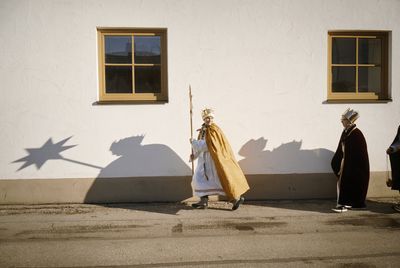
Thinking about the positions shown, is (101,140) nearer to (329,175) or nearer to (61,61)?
(61,61)

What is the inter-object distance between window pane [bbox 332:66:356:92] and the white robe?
9.60 feet

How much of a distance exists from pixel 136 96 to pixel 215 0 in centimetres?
232

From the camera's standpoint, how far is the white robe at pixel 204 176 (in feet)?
23.5

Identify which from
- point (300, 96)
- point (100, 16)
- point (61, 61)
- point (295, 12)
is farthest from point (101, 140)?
point (295, 12)

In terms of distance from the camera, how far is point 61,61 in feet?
24.4

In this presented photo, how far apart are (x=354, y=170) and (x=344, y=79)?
1.98 meters

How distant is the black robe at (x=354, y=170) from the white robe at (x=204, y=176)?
2.14 m

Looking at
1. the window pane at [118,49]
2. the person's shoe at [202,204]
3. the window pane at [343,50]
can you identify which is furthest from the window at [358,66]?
the window pane at [118,49]

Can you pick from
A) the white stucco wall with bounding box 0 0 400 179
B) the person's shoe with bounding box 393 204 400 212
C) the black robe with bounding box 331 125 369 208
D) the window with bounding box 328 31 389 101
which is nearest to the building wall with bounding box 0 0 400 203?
the white stucco wall with bounding box 0 0 400 179

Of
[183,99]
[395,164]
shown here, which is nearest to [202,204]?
[183,99]

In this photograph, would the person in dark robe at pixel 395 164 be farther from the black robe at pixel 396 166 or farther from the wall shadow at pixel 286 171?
the wall shadow at pixel 286 171

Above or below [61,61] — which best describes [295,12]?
above

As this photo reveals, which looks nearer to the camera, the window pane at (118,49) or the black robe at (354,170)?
the black robe at (354,170)

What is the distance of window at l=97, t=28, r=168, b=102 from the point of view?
7.68 metres
